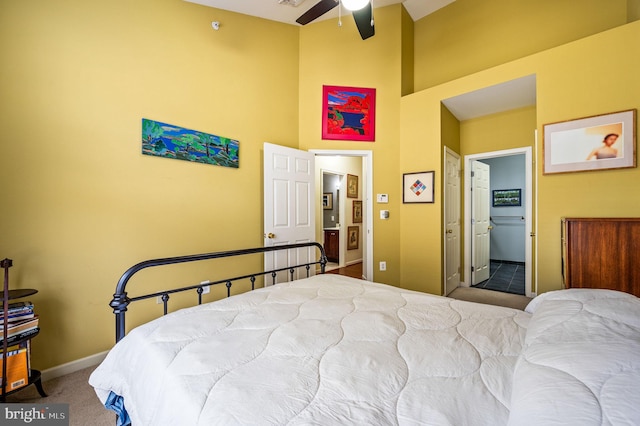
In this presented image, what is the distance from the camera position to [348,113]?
3.78 m

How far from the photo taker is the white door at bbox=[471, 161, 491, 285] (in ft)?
14.2

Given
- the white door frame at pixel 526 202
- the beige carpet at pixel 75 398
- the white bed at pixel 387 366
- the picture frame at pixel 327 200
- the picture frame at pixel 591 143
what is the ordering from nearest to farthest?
the white bed at pixel 387 366, the beige carpet at pixel 75 398, the picture frame at pixel 591 143, the white door frame at pixel 526 202, the picture frame at pixel 327 200

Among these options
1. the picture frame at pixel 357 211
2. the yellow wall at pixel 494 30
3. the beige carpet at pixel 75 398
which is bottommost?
the beige carpet at pixel 75 398

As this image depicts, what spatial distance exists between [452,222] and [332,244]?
289 cm

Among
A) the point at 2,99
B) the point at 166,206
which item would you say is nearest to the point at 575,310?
the point at 166,206

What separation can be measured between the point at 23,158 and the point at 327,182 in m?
5.33

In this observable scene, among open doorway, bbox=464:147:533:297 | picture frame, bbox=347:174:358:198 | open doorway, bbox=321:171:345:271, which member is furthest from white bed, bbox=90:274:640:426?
picture frame, bbox=347:174:358:198

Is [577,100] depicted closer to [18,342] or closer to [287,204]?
[287,204]

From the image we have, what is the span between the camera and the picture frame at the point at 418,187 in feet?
11.7

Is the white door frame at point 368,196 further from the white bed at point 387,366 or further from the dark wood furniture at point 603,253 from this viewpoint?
the white bed at point 387,366

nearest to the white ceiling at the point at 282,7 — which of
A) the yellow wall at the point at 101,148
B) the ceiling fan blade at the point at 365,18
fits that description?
the yellow wall at the point at 101,148

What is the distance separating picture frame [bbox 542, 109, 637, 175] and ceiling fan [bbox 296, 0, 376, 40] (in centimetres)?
209

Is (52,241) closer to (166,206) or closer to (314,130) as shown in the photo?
(166,206)

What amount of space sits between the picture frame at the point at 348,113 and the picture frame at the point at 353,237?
2.82 m
